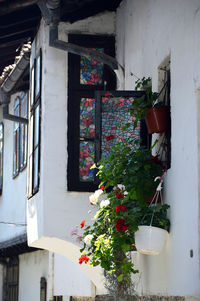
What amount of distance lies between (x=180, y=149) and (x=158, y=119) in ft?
2.45

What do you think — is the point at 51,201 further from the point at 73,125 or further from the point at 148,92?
the point at 148,92

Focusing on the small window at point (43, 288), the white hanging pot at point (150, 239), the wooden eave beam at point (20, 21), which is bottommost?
the small window at point (43, 288)

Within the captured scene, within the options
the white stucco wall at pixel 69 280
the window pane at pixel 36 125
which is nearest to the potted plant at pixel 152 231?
the window pane at pixel 36 125

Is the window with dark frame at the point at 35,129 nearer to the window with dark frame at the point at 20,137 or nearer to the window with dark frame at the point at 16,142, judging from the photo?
the window with dark frame at the point at 20,137

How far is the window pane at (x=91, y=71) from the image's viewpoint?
11.6 m

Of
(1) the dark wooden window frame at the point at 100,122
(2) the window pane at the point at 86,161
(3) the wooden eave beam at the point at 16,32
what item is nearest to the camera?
(1) the dark wooden window frame at the point at 100,122

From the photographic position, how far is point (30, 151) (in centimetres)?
1241

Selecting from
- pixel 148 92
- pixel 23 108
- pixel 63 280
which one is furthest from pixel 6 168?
pixel 148 92

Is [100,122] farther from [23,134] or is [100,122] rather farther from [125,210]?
[23,134]

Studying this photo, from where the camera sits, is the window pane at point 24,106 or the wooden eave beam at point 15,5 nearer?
the wooden eave beam at point 15,5

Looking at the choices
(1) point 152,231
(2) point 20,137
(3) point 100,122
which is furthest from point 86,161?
(2) point 20,137

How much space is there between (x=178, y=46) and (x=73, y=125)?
3332 millimetres

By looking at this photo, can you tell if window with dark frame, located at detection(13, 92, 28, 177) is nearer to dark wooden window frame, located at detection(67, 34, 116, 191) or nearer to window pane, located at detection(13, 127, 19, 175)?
window pane, located at detection(13, 127, 19, 175)

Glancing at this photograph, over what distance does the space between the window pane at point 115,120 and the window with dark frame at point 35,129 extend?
7.74ft
